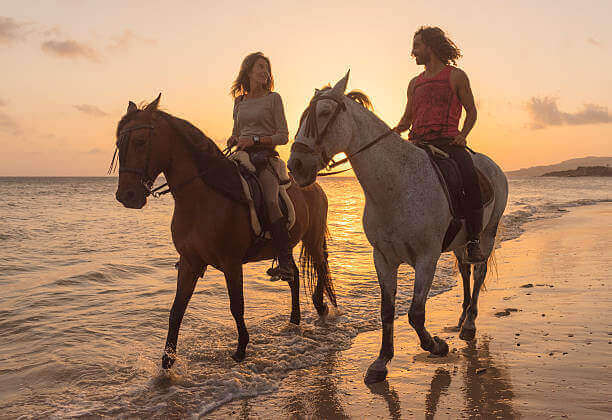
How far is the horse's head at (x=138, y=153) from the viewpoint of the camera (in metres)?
4.44

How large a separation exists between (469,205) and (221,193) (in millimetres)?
2663

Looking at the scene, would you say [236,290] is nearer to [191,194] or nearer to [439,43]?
[191,194]

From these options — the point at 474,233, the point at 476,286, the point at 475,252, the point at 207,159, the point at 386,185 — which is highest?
the point at 207,159

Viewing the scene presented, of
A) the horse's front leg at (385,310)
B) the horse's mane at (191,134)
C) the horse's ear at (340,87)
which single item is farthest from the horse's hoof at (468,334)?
the horse's mane at (191,134)

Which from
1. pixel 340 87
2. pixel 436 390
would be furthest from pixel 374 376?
pixel 340 87

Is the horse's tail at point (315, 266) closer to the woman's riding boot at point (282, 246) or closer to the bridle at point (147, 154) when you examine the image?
the woman's riding boot at point (282, 246)

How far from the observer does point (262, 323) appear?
7.23 metres

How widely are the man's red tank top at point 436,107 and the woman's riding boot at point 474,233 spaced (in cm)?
90

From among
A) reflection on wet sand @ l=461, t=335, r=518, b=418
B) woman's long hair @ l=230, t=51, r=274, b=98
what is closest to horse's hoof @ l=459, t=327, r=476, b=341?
reflection on wet sand @ l=461, t=335, r=518, b=418

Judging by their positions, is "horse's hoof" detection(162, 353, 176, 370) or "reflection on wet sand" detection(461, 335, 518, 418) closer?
"reflection on wet sand" detection(461, 335, 518, 418)

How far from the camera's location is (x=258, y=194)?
17.8 ft

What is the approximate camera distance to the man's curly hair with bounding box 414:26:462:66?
16.6ft

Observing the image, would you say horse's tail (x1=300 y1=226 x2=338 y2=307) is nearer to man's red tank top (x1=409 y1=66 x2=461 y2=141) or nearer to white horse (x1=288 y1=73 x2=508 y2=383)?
white horse (x1=288 y1=73 x2=508 y2=383)

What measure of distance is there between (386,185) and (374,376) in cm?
190
